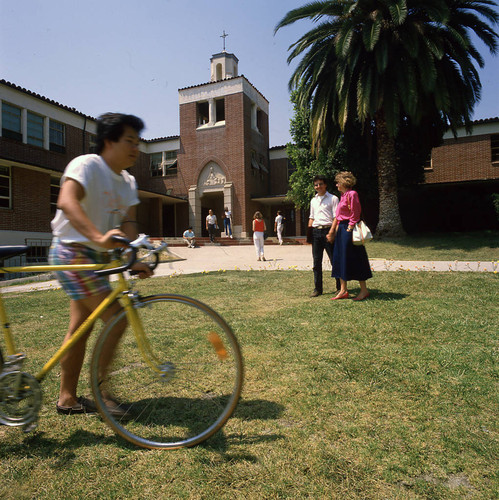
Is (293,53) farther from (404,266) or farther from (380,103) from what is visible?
(404,266)

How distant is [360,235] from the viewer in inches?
200

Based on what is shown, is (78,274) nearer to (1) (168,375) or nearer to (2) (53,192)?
(1) (168,375)

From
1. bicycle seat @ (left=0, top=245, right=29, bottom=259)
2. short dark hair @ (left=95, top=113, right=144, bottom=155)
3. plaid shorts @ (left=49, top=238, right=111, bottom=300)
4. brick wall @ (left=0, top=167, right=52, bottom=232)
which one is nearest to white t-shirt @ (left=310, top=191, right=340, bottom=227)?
short dark hair @ (left=95, top=113, right=144, bottom=155)

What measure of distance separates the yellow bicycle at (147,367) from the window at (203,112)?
90.3ft

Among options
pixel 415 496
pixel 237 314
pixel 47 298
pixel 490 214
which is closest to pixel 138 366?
pixel 415 496

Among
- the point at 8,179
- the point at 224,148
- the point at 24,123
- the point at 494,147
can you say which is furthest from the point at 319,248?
the point at 494,147

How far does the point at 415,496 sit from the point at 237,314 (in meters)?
3.53

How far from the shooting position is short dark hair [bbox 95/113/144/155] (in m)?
2.30

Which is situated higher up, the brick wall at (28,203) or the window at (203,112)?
the window at (203,112)

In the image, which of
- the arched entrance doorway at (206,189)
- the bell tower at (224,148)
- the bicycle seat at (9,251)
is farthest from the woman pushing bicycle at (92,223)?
the arched entrance doorway at (206,189)

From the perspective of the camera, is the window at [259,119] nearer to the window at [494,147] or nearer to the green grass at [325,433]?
the window at [494,147]

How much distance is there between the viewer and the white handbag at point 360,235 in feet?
16.6

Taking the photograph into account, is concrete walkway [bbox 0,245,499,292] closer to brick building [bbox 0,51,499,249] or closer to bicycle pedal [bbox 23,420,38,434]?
bicycle pedal [bbox 23,420,38,434]

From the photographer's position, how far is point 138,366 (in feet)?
7.00
